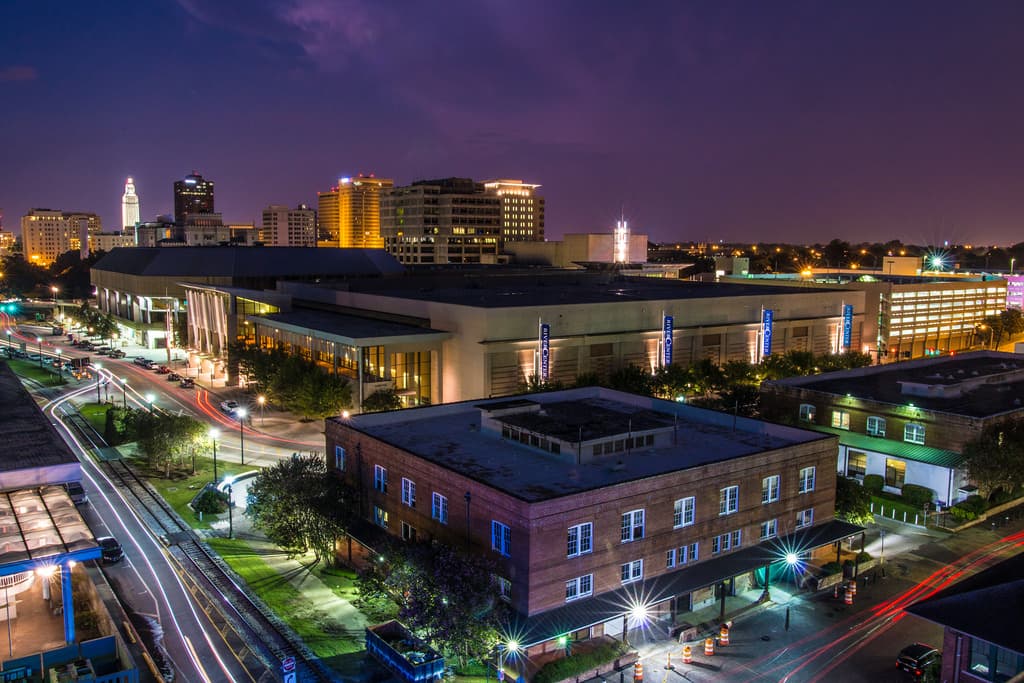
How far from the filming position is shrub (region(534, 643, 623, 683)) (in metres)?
29.8

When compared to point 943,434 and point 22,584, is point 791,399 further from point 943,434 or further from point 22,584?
point 22,584

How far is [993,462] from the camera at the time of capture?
4862 centimetres

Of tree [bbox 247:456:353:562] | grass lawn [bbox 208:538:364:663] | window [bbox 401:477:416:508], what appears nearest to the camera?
grass lawn [bbox 208:538:364:663]

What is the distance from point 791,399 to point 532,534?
38.0 meters

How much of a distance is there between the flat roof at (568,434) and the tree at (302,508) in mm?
3852

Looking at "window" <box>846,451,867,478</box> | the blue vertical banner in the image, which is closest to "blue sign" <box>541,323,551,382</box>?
"window" <box>846,451,867,478</box>

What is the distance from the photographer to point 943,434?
2072 inches

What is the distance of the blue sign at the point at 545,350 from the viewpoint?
241 ft

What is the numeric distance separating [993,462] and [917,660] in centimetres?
2336

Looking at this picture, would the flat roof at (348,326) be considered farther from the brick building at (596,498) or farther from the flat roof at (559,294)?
the brick building at (596,498)

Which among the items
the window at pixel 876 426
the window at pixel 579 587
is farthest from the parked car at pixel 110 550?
the window at pixel 876 426

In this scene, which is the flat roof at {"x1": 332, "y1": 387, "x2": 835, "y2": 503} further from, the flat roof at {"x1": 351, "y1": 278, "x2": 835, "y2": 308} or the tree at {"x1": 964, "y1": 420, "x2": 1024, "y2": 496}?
the flat roof at {"x1": 351, "y1": 278, "x2": 835, "y2": 308}

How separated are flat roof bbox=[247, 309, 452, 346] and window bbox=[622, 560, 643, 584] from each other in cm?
4209

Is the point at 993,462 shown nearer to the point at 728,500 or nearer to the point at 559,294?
the point at 728,500
